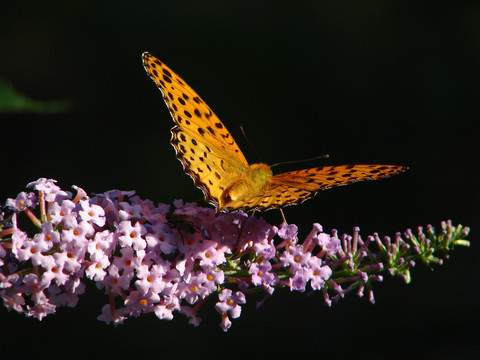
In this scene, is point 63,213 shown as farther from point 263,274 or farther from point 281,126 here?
point 281,126

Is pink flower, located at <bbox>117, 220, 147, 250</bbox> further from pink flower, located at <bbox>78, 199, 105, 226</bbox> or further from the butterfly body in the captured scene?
the butterfly body

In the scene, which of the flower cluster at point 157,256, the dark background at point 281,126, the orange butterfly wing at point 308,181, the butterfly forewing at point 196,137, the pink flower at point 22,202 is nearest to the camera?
the flower cluster at point 157,256

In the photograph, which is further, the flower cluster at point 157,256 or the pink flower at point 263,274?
the pink flower at point 263,274

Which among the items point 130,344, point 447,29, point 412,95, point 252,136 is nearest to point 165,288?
point 130,344

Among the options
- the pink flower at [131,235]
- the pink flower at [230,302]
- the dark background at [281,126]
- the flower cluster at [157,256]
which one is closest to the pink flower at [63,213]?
the flower cluster at [157,256]

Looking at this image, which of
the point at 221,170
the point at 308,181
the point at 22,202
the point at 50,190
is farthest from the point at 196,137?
the point at 22,202

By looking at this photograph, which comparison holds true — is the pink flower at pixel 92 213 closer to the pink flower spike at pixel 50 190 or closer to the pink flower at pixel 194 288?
the pink flower spike at pixel 50 190
